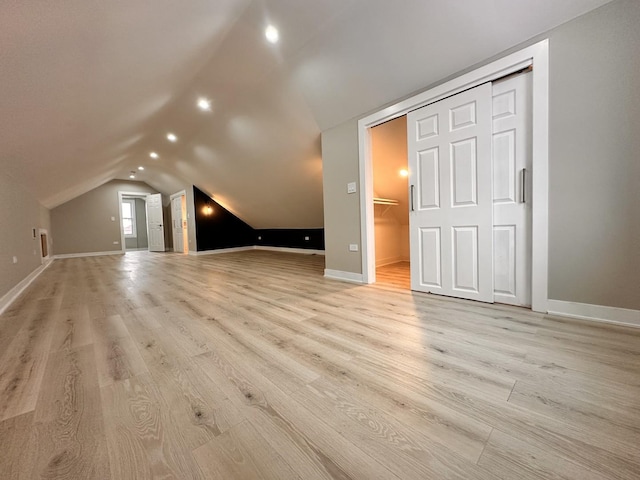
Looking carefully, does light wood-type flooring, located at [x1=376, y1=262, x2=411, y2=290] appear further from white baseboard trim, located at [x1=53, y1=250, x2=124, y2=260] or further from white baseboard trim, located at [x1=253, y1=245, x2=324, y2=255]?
white baseboard trim, located at [x1=53, y1=250, x2=124, y2=260]

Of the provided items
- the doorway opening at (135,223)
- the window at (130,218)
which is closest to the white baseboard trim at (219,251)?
the doorway opening at (135,223)

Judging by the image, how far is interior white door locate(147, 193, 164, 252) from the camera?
898 cm

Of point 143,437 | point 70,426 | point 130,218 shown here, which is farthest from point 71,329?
point 130,218

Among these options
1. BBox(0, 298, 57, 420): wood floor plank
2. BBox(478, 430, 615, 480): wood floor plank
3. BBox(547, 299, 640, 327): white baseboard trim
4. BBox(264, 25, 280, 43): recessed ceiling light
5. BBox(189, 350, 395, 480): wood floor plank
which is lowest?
BBox(478, 430, 615, 480): wood floor plank

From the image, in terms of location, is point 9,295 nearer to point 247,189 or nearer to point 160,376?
point 160,376

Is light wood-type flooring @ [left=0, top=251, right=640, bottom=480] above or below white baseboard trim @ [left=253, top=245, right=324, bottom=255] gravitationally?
below

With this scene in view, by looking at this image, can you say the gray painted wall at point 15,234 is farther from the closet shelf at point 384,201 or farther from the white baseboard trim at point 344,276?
the closet shelf at point 384,201

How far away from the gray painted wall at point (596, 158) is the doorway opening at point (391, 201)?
1464 millimetres

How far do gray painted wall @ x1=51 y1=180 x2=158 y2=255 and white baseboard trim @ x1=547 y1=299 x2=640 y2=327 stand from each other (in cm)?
1119

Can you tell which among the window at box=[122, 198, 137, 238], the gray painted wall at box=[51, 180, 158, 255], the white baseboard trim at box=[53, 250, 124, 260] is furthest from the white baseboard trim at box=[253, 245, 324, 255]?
the window at box=[122, 198, 137, 238]

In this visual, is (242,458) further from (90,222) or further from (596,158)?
(90,222)

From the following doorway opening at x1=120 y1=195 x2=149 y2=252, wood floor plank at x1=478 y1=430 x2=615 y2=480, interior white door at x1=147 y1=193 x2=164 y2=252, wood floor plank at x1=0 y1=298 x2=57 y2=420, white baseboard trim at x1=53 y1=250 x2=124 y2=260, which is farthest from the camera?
doorway opening at x1=120 y1=195 x2=149 y2=252

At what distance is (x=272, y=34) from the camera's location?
8.64 ft

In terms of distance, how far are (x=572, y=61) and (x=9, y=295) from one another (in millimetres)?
5740
